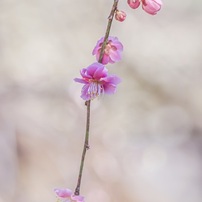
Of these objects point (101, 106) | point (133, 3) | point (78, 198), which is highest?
point (101, 106)

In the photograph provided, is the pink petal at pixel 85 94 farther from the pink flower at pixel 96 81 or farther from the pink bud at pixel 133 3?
the pink bud at pixel 133 3

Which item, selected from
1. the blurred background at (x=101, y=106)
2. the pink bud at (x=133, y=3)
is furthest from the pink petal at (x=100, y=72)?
the blurred background at (x=101, y=106)

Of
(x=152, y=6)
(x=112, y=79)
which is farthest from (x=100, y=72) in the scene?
(x=152, y=6)

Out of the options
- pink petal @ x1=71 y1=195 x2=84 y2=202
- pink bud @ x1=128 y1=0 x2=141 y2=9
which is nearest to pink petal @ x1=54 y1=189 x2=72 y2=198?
pink petal @ x1=71 y1=195 x2=84 y2=202

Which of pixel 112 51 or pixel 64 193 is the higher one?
pixel 112 51

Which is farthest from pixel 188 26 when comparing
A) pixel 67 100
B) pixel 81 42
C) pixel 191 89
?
pixel 67 100

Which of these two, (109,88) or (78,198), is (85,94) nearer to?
(109,88)

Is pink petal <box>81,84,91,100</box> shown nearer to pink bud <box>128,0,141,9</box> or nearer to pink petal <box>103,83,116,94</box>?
pink petal <box>103,83,116,94</box>
